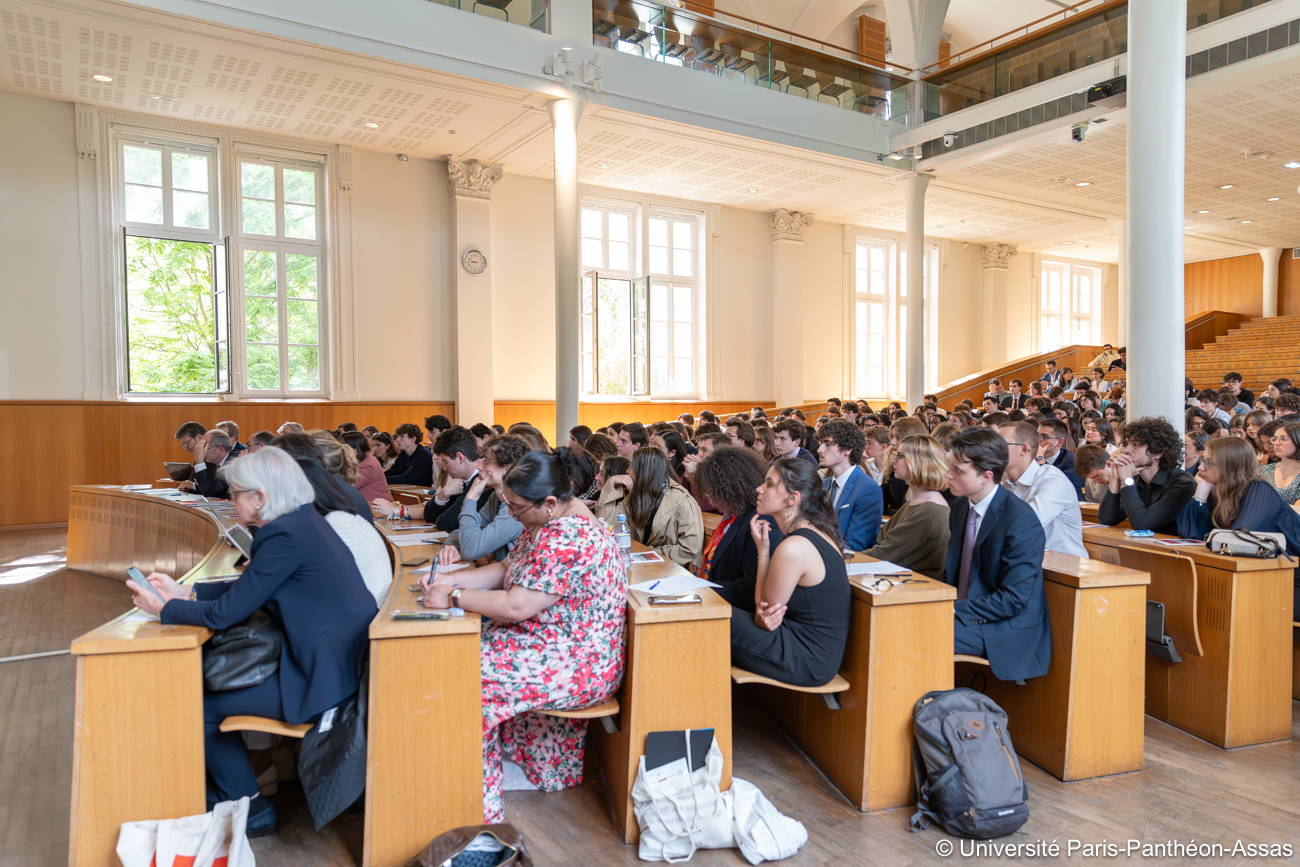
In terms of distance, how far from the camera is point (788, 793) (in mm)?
3146

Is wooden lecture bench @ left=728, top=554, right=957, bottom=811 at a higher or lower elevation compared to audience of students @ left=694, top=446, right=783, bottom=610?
lower

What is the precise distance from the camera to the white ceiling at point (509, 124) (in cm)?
824

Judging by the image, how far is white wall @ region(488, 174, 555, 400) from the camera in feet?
42.7

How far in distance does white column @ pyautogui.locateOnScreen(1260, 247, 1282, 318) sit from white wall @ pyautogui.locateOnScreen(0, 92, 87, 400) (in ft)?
79.9

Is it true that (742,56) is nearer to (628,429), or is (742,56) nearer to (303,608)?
(628,429)

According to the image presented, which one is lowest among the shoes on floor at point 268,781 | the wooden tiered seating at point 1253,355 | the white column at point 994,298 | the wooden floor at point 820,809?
the wooden floor at point 820,809

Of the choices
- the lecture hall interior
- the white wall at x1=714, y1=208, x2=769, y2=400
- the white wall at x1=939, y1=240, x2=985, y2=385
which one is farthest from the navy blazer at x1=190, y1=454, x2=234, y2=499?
the white wall at x1=939, y1=240, x2=985, y2=385

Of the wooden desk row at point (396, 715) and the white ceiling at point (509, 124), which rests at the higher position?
the white ceiling at point (509, 124)

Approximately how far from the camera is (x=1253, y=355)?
1702cm

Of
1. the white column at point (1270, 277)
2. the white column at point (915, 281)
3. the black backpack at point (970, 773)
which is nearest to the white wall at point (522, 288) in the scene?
the white column at point (915, 281)

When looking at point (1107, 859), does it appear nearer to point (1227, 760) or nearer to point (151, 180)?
point (1227, 760)

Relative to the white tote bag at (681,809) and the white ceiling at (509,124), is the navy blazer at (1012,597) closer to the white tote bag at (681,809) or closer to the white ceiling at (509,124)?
the white tote bag at (681,809)

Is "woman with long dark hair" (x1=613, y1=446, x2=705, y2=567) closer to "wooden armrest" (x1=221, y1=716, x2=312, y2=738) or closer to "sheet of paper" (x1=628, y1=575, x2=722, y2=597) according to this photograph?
"sheet of paper" (x1=628, y1=575, x2=722, y2=597)

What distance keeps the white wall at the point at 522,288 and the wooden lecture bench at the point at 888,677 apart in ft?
34.9
